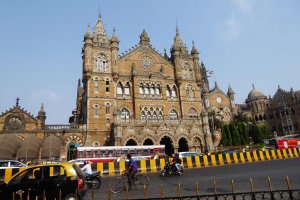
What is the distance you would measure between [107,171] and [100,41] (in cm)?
2852

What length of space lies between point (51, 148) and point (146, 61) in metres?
22.2

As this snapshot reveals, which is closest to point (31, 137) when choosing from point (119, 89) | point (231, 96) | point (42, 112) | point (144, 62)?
point (42, 112)

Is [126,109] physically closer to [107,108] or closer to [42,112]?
[107,108]

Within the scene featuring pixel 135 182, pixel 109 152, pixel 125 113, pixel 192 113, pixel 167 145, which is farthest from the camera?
pixel 192 113

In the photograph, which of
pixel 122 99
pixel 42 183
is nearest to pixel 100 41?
pixel 122 99

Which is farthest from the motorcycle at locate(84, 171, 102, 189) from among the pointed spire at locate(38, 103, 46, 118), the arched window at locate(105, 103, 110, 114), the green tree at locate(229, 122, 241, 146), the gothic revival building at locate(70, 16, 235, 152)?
the green tree at locate(229, 122, 241, 146)

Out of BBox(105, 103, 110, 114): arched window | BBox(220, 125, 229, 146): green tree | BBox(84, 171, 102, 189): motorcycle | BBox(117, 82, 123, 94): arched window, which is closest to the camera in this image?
BBox(84, 171, 102, 189): motorcycle

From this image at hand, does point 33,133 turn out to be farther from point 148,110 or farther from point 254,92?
point 254,92

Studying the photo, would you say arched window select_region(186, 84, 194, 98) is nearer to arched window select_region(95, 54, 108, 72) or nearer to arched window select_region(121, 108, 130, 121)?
arched window select_region(121, 108, 130, 121)

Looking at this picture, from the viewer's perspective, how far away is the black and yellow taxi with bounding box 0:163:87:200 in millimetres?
8039

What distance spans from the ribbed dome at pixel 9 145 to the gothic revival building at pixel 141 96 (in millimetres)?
8935

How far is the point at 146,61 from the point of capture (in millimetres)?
44031

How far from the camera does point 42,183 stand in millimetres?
8242

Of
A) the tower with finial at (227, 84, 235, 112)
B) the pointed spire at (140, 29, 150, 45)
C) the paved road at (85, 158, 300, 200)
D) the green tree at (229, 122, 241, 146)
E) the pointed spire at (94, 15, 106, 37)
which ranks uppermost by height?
the pointed spire at (94, 15, 106, 37)
